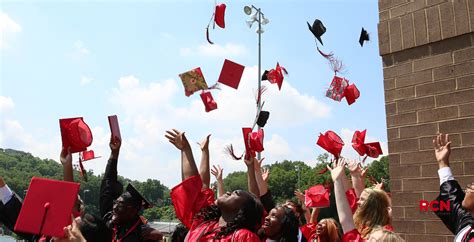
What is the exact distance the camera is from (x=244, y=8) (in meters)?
19.0

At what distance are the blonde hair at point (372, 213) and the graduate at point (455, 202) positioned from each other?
55 cm

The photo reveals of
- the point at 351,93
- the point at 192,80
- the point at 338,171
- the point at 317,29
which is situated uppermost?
the point at 317,29

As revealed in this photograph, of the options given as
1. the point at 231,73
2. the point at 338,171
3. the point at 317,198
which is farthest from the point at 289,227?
the point at 231,73

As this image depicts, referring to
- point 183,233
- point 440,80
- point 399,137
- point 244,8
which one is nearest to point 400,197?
point 399,137

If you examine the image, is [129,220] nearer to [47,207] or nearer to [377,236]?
[47,207]

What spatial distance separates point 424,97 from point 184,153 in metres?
2.89

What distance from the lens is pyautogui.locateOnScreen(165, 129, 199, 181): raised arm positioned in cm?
358

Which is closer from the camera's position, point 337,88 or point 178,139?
point 178,139

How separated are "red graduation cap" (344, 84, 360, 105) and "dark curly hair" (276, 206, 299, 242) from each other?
4238 millimetres

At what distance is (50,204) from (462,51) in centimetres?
417

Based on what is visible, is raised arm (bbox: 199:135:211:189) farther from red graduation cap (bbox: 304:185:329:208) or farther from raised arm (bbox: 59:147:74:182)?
red graduation cap (bbox: 304:185:329:208)

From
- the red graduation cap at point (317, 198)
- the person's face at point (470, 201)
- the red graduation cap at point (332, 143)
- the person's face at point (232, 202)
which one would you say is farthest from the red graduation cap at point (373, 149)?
the person's face at point (232, 202)

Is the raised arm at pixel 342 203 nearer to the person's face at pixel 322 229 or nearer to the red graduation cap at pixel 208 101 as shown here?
the person's face at pixel 322 229

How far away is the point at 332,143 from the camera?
Answer: 5555 millimetres
